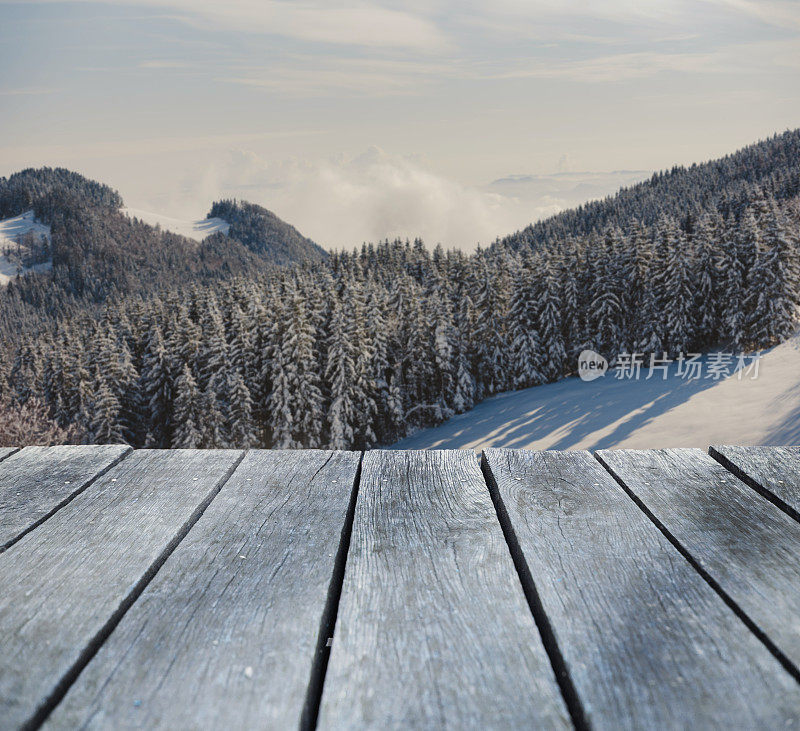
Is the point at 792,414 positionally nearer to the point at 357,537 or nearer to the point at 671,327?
the point at 671,327

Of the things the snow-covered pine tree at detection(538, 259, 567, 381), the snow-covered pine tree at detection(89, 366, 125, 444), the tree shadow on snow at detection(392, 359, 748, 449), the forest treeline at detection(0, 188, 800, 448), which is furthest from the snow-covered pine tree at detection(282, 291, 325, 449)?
the snow-covered pine tree at detection(538, 259, 567, 381)

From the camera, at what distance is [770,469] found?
1.57 metres

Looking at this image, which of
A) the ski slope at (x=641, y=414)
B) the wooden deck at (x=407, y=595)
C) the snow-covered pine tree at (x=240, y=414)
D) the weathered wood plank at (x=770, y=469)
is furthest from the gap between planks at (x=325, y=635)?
the snow-covered pine tree at (x=240, y=414)

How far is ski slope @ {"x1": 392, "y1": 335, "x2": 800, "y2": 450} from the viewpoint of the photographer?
34.2 m

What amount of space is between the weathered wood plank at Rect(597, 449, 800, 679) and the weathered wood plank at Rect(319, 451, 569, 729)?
388 mm

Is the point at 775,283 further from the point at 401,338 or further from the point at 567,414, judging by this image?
the point at 401,338

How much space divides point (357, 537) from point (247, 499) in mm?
371

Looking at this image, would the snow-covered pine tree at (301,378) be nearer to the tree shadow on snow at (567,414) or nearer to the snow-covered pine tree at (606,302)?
the tree shadow on snow at (567,414)

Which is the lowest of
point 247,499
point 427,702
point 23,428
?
point 23,428

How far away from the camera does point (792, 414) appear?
3475cm

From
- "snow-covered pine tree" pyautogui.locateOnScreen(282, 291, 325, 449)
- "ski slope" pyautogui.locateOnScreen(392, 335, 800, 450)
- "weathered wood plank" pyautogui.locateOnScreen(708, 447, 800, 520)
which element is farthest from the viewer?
"snow-covered pine tree" pyautogui.locateOnScreen(282, 291, 325, 449)

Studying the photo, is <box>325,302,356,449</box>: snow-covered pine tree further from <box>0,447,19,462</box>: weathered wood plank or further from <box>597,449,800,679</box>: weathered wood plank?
<box>597,449,800,679</box>: weathered wood plank

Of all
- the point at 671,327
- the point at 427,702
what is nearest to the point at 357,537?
the point at 427,702

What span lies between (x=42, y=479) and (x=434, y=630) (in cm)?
133
